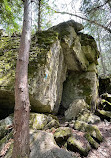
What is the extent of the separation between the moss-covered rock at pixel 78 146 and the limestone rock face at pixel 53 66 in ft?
5.53

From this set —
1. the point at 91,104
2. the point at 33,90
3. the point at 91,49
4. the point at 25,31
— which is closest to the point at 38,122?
the point at 33,90

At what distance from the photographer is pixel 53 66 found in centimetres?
478

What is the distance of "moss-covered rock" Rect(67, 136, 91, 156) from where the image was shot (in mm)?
2656

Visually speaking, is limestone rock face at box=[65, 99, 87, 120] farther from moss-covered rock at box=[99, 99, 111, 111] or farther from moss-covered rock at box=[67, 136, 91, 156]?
moss-covered rock at box=[67, 136, 91, 156]

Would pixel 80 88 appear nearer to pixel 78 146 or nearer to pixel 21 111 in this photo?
pixel 78 146

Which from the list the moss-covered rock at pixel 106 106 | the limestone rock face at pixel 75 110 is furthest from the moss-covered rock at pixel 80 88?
the limestone rock face at pixel 75 110

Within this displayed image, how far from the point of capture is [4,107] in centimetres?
430

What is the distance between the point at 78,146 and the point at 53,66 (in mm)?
3432

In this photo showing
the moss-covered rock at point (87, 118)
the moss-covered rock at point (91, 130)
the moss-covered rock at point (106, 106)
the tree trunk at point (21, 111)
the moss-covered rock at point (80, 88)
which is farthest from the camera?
the moss-covered rock at point (80, 88)

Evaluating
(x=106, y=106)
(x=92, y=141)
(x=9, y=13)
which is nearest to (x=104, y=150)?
(x=92, y=141)

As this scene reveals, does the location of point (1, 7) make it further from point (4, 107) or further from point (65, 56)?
point (4, 107)

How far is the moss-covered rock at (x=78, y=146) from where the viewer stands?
266 centimetres

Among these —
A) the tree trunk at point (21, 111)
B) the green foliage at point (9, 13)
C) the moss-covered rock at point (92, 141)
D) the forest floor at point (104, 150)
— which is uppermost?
the green foliage at point (9, 13)

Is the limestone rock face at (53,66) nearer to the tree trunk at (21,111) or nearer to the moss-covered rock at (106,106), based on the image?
the moss-covered rock at (106,106)
